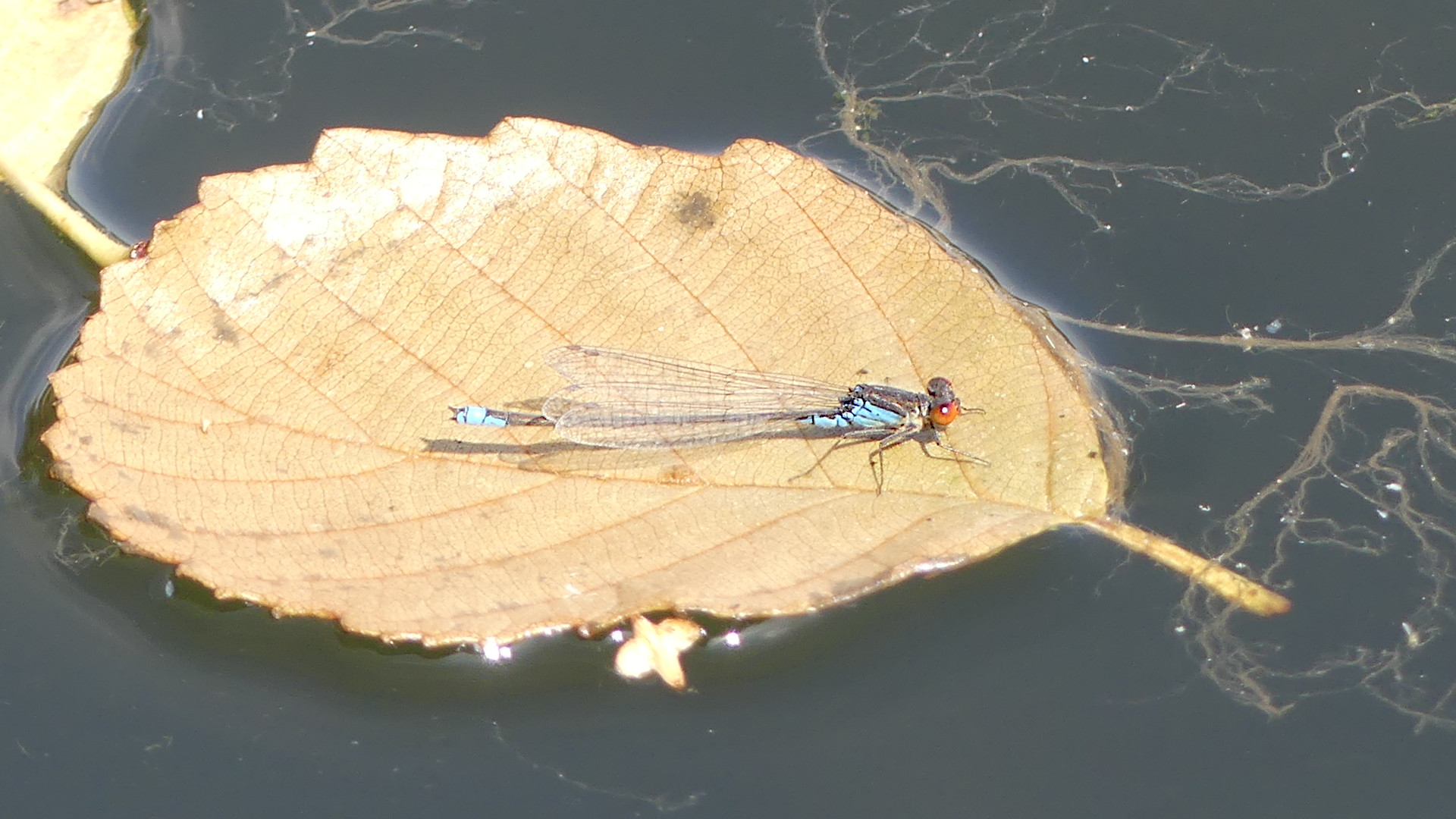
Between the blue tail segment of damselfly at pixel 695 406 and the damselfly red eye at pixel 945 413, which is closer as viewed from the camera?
the damselfly red eye at pixel 945 413

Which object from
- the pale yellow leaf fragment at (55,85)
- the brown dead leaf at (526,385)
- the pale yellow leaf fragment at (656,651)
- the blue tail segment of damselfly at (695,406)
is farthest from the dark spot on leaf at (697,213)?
the pale yellow leaf fragment at (55,85)

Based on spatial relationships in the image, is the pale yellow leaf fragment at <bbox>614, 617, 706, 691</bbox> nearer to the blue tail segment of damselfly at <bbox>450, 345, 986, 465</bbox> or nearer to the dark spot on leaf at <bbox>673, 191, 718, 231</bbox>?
the blue tail segment of damselfly at <bbox>450, 345, 986, 465</bbox>

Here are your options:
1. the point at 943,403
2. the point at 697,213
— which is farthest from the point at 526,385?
the point at 943,403

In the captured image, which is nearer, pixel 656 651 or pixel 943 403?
pixel 656 651

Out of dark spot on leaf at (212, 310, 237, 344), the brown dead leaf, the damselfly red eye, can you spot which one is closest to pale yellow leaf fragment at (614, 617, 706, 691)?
the brown dead leaf

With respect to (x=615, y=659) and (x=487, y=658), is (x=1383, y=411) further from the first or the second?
(x=487, y=658)

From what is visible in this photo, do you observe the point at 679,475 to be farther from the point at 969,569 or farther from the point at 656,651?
the point at 969,569

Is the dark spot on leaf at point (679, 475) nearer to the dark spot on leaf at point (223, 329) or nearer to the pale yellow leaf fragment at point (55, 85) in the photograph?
the dark spot on leaf at point (223, 329)
